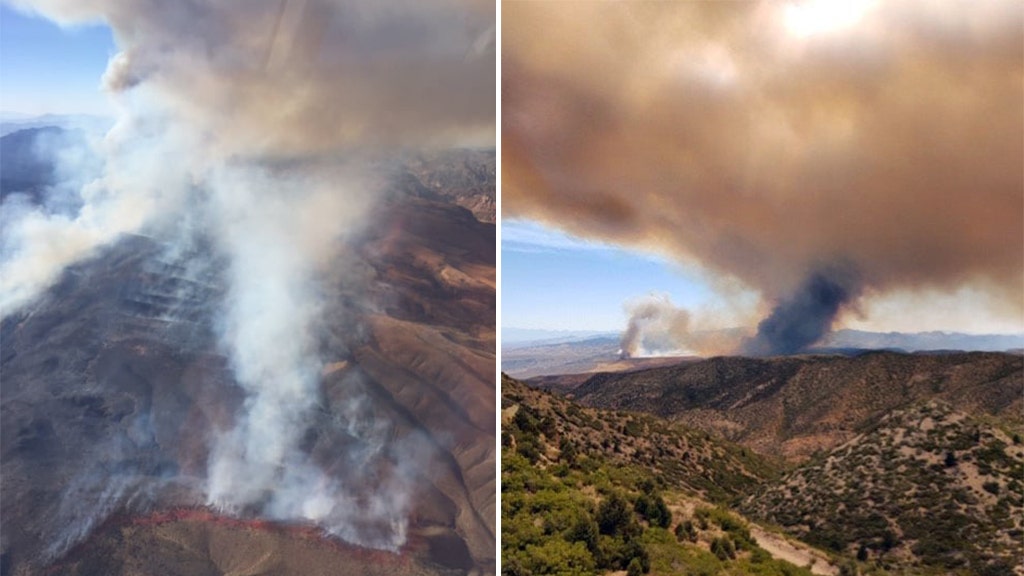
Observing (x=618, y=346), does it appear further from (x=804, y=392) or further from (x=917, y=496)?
(x=917, y=496)

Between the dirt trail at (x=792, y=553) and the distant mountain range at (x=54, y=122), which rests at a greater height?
the distant mountain range at (x=54, y=122)

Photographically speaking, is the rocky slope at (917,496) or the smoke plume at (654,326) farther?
the smoke plume at (654,326)

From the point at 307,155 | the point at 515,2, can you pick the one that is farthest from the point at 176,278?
the point at 515,2

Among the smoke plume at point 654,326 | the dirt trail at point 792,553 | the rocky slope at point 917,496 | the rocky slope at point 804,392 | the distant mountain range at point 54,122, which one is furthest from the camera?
the rocky slope at point 804,392

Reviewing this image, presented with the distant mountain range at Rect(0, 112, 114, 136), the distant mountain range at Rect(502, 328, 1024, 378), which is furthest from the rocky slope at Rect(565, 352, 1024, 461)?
the distant mountain range at Rect(0, 112, 114, 136)

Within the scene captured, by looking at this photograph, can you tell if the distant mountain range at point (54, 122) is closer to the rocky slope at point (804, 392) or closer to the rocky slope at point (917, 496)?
the rocky slope at point (804, 392)

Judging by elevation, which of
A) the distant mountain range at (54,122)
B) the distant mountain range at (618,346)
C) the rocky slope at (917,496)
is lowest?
the rocky slope at (917,496)

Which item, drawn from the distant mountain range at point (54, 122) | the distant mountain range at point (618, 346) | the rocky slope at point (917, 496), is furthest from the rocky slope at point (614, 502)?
the distant mountain range at point (54, 122)

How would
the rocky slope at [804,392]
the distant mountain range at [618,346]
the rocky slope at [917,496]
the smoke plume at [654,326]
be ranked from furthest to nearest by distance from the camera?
the rocky slope at [804,392], the smoke plume at [654,326], the distant mountain range at [618,346], the rocky slope at [917,496]
